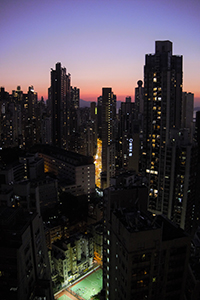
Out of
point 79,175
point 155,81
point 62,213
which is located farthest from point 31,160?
point 155,81

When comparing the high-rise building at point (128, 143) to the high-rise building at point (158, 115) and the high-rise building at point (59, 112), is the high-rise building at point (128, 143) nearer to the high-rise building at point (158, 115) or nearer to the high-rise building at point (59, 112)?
the high-rise building at point (158, 115)

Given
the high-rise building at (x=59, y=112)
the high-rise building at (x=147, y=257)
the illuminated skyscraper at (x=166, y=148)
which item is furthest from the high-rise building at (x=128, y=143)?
the high-rise building at (x=147, y=257)

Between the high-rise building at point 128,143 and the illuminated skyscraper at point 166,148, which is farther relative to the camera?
the high-rise building at point 128,143

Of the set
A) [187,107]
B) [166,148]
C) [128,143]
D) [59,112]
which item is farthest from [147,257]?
[59,112]

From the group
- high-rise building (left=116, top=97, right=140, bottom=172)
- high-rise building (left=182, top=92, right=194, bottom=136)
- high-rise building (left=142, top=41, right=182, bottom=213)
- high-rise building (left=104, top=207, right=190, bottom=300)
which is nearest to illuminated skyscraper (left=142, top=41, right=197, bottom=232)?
high-rise building (left=142, top=41, right=182, bottom=213)

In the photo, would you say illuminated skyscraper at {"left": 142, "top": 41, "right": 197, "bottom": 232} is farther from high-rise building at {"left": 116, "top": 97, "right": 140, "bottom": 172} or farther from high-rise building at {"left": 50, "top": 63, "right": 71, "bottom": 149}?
high-rise building at {"left": 50, "top": 63, "right": 71, "bottom": 149}

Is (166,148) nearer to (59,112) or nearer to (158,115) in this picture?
(158,115)
